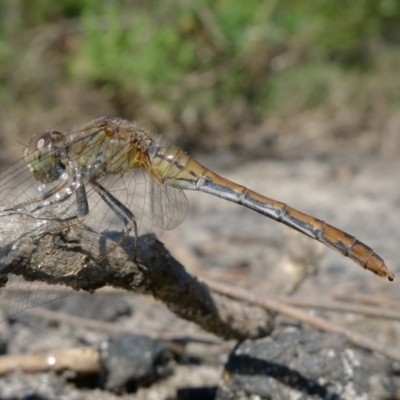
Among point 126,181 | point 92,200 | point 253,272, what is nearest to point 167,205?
point 126,181

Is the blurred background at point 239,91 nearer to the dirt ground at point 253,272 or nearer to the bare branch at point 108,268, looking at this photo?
the dirt ground at point 253,272

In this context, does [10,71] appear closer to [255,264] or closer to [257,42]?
[257,42]

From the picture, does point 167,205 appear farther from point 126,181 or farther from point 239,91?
point 239,91

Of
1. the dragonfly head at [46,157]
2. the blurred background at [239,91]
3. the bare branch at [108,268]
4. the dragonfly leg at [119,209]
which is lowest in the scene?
the bare branch at [108,268]

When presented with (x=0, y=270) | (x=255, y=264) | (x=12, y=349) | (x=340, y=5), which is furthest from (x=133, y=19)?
(x=0, y=270)

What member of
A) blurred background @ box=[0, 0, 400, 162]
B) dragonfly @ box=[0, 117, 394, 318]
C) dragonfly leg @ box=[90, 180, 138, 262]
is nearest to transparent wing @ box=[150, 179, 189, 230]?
dragonfly @ box=[0, 117, 394, 318]

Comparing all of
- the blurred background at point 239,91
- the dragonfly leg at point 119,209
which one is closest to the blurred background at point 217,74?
the blurred background at point 239,91
